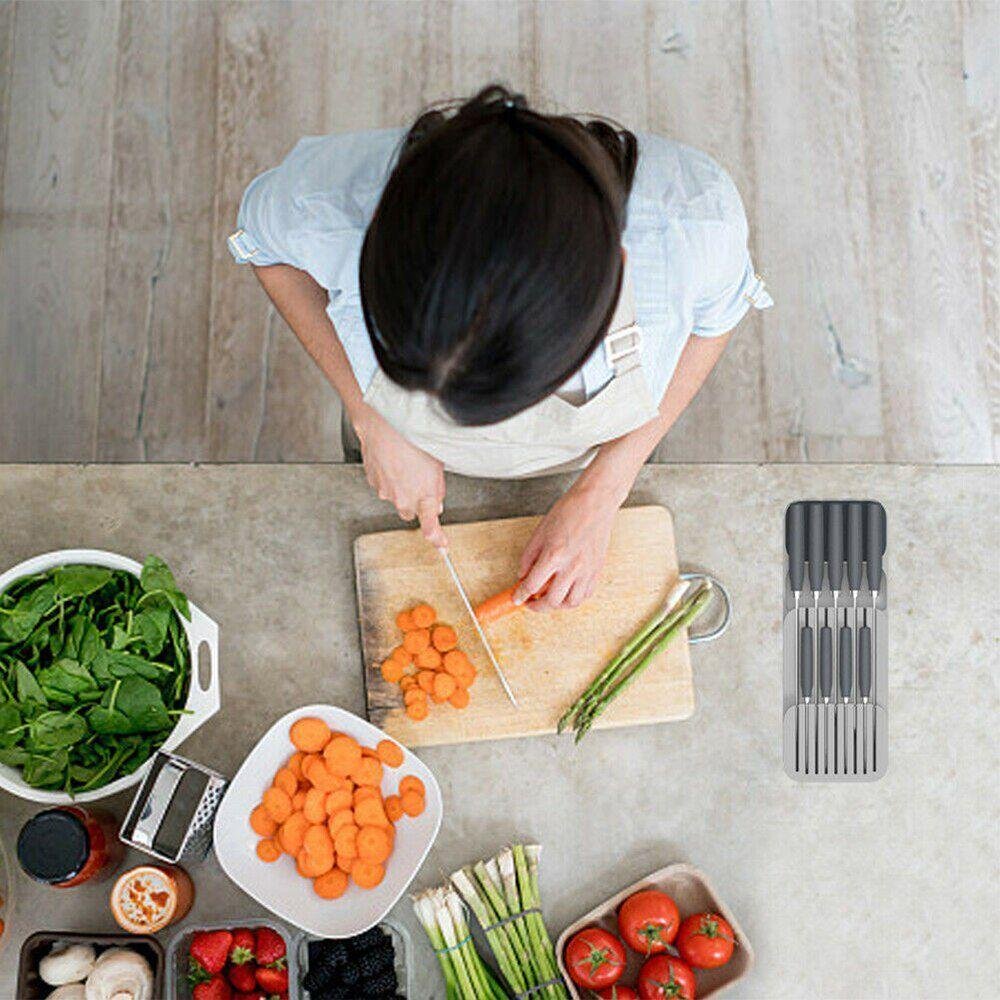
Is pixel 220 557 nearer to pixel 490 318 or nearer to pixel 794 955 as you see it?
pixel 490 318

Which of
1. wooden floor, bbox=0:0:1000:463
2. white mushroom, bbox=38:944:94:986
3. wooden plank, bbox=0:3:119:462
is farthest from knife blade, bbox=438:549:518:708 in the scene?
wooden plank, bbox=0:3:119:462

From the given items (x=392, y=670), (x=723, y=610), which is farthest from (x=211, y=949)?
(x=723, y=610)

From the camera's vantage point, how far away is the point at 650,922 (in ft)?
3.99

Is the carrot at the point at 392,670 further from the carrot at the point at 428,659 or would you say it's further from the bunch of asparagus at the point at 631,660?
the bunch of asparagus at the point at 631,660

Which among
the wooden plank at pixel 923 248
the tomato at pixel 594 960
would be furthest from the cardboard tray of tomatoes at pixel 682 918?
the wooden plank at pixel 923 248

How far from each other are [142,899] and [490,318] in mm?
769

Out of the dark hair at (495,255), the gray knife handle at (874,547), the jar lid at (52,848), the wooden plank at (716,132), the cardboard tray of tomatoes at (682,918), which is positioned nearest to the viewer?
the dark hair at (495,255)

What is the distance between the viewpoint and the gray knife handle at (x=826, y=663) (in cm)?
132

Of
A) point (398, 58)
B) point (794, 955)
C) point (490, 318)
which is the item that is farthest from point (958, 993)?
point (398, 58)

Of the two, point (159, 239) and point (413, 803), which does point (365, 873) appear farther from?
point (159, 239)

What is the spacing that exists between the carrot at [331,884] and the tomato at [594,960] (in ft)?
0.89

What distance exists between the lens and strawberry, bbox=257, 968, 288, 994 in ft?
3.92

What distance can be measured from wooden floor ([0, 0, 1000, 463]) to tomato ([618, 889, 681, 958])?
3.29 feet

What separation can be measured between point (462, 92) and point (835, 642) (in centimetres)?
139
